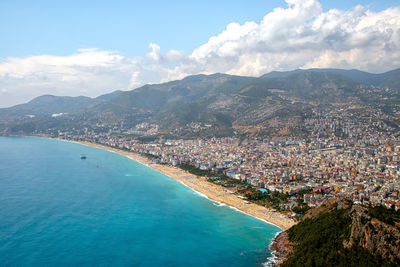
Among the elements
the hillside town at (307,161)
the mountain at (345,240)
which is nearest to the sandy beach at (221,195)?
the hillside town at (307,161)

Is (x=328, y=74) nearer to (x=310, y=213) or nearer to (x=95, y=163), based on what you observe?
(x=95, y=163)

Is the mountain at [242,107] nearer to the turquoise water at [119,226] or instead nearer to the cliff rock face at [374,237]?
the turquoise water at [119,226]

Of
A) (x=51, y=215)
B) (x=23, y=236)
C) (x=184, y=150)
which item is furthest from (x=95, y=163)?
(x=23, y=236)

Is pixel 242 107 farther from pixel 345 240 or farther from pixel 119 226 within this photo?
pixel 345 240

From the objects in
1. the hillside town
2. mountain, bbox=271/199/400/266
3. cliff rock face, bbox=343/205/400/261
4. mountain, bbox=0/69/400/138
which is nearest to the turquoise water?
mountain, bbox=271/199/400/266

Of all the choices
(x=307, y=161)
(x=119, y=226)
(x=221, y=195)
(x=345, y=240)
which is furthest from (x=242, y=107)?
(x=345, y=240)

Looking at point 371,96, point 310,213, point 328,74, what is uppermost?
point 328,74
